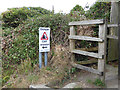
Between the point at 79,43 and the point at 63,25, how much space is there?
3.11ft

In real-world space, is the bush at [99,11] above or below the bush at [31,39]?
above

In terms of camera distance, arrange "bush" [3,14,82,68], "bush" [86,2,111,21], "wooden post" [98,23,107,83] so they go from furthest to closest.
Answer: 1. "bush" [86,2,111,21]
2. "bush" [3,14,82,68]
3. "wooden post" [98,23,107,83]

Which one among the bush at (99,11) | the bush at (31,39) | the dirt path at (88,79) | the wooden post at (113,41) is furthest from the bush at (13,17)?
the dirt path at (88,79)

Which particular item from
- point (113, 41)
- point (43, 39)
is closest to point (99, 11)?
point (113, 41)

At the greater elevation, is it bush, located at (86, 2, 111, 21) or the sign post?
bush, located at (86, 2, 111, 21)

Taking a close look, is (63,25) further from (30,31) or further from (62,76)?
(62,76)

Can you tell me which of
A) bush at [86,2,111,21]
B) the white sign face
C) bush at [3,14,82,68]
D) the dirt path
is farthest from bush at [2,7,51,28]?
the dirt path

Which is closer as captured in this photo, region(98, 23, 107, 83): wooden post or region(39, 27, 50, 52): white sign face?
region(98, 23, 107, 83): wooden post

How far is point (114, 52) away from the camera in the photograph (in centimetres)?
527

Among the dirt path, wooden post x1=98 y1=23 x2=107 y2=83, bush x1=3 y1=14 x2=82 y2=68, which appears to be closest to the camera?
wooden post x1=98 y1=23 x2=107 y2=83

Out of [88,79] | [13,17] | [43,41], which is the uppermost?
[13,17]

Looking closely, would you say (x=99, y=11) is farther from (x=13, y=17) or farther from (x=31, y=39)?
(x=13, y=17)

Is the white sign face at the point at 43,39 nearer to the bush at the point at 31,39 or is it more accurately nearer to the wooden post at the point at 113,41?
the bush at the point at 31,39

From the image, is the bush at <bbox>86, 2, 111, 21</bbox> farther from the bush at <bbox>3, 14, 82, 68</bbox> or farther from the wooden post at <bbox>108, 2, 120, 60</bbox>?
the bush at <bbox>3, 14, 82, 68</bbox>
